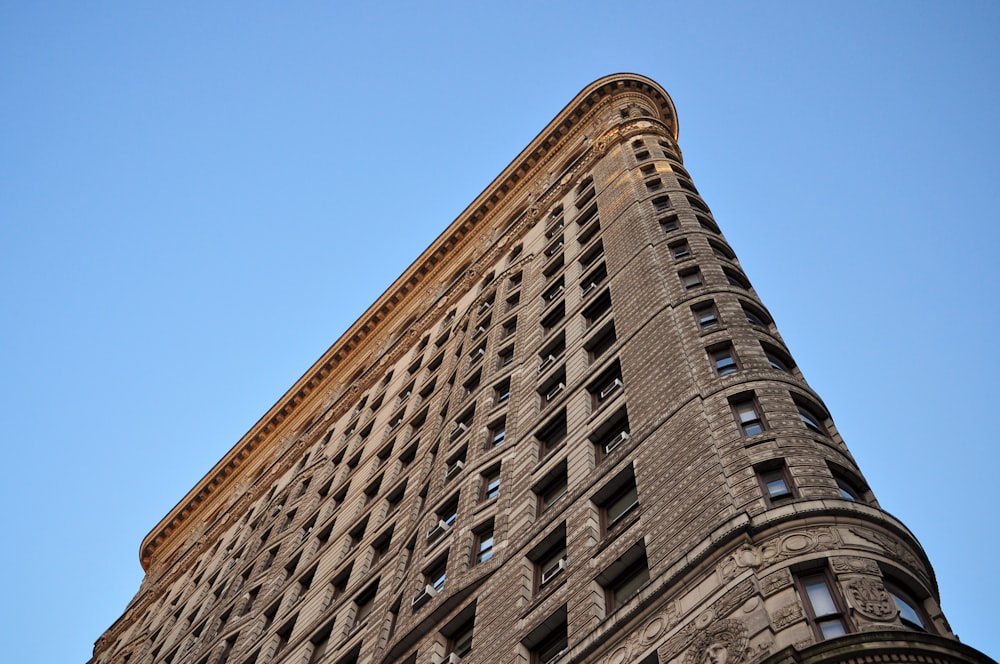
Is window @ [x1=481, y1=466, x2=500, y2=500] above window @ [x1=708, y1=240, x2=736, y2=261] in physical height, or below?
below

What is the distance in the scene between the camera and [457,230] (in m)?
73.6

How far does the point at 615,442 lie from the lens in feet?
94.3

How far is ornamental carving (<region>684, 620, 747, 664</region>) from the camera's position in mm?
17953

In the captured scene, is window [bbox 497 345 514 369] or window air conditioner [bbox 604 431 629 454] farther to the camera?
window [bbox 497 345 514 369]

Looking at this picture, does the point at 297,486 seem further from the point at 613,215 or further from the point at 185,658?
the point at 613,215

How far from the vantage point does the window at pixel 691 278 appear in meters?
33.8

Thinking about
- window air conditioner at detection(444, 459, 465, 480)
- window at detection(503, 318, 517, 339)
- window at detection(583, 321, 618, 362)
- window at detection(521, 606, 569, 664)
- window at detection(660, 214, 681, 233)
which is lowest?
window at detection(521, 606, 569, 664)

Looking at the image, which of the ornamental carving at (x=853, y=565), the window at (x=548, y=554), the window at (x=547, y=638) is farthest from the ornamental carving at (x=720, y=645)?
the window at (x=548, y=554)

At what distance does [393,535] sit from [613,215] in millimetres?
16519

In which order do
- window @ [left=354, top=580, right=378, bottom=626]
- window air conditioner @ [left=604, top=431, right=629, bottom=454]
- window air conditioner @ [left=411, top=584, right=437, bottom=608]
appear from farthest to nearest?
window @ [left=354, top=580, right=378, bottom=626], window air conditioner @ [left=411, top=584, right=437, bottom=608], window air conditioner @ [left=604, top=431, right=629, bottom=454]

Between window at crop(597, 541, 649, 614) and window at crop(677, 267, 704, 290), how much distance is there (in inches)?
491

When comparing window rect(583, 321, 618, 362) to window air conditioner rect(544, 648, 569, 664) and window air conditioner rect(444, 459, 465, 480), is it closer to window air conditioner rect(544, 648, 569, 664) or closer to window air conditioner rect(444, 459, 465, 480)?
window air conditioner rect(444, 459, 465, 480)

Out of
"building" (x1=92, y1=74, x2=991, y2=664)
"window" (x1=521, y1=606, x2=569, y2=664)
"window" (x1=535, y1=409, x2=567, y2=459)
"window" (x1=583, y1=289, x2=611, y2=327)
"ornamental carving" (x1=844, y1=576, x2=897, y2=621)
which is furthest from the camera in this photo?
"window" (x1=583, y1=289, x2=611, y2=327)

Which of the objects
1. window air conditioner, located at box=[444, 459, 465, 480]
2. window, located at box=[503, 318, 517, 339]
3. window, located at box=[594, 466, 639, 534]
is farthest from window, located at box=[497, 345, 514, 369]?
window, located at box=[594, 466, 639, 534]
